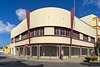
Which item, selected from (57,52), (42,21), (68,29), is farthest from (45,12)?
(57,52)

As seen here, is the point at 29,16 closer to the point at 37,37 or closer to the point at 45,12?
the point at 45,12

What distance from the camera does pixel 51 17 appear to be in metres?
17.7

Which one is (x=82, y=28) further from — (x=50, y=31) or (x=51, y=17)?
(x=50, y=31)

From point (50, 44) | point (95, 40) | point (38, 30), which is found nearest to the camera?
point (50, 44)

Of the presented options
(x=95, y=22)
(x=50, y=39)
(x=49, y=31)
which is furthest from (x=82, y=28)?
(x=95, y=22)

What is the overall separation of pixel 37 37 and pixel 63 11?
776cm

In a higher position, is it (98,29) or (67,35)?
(98,29)

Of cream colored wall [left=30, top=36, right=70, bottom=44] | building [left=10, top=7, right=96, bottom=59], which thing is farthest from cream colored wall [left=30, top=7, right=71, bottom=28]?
cream colored wall [left=30, top=36, right=70, bottom=44]

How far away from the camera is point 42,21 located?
58.8ft

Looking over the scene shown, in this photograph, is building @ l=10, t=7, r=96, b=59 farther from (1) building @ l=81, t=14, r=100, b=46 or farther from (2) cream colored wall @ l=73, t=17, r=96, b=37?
(1) building @ l=81, t=14, r=100, b=46

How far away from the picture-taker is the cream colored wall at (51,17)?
17.7 m

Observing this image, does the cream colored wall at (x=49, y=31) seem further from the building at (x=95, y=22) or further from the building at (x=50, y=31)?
the building at (x=95, y=22)

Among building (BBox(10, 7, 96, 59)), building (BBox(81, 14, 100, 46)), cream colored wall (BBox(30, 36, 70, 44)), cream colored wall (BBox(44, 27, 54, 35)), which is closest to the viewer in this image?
cream colored wall (BBox(30, 36, 70, 44))

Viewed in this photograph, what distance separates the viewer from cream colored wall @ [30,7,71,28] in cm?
1767
